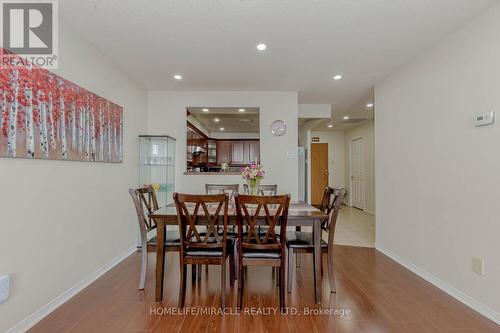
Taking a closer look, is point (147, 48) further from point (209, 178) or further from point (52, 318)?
point (52, 318)

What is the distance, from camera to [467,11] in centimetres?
220

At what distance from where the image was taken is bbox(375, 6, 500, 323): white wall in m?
2.14

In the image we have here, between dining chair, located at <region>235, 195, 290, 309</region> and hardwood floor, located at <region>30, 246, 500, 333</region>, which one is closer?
hardwood floor, located at <region>30, 246, 500, 333</region>

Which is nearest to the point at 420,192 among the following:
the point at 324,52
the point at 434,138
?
the point at 434,138

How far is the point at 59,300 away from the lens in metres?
2.28

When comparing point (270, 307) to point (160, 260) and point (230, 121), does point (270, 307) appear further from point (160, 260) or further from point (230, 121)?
point (230, 121)

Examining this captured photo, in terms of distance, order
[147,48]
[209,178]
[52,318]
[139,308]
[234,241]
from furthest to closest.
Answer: [209,178], [147,48], [234,241], [139,308], [52,318]

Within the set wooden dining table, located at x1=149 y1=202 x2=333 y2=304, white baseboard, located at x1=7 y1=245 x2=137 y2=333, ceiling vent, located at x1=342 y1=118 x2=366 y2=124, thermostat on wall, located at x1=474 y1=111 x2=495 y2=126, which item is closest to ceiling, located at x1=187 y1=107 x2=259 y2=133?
ceiling vent, located at x1=342 y1=118 x2=366 y2=124

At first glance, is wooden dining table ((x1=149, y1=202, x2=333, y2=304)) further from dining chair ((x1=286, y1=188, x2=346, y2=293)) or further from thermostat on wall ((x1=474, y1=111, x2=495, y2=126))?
thermostat on wall ((x1=474, y1=111, x2=495, y2=126))

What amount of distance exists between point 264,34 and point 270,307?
2.52m

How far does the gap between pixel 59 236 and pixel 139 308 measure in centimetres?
95

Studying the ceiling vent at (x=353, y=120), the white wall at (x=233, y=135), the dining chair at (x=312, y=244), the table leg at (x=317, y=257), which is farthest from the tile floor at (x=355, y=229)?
the white wall at (x=233, y=135)

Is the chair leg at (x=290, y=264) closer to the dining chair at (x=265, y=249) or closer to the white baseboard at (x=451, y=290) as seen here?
the dining chair at (x=265, y=249)

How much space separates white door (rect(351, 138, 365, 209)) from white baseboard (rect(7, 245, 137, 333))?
21.3 ft
